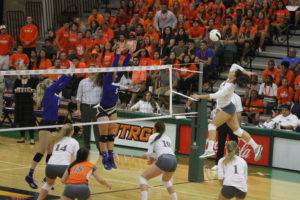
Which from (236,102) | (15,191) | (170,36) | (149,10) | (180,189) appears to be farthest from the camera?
(149,10)

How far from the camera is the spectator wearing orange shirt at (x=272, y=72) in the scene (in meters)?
19.2

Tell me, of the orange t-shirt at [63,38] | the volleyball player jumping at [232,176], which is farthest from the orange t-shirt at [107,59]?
the volleyball player jumping at [232,176]

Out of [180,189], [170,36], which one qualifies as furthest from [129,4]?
[180,189]

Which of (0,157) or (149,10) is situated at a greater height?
(149,10)

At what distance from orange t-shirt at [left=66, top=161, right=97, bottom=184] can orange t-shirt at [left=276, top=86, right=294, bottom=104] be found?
9.25 m

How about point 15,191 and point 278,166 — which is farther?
point 278,166

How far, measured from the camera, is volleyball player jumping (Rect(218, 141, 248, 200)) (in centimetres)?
1076

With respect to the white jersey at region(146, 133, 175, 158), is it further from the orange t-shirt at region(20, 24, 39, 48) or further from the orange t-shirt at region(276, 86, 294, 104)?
the orange t-shirt at region(20, 24, 39, 48)

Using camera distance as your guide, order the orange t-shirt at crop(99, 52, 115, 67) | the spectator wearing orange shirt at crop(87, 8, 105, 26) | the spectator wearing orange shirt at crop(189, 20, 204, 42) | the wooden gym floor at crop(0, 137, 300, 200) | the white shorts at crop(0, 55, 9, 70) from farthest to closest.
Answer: the spectator wearing orange shirt at crop(87, 8, 105, 26)
the white shorts at crop(0, 55, 9, 70)
the spectator wearing orange shirt at crop(189, 20, 204, 42)
the orange t-shirt at crop(99, 52, 115, 67)
the wooden gym floor at crop(0, 137, 300, 200)

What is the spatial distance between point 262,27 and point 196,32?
2.10 metres

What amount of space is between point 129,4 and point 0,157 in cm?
992

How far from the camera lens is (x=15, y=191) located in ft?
42.0

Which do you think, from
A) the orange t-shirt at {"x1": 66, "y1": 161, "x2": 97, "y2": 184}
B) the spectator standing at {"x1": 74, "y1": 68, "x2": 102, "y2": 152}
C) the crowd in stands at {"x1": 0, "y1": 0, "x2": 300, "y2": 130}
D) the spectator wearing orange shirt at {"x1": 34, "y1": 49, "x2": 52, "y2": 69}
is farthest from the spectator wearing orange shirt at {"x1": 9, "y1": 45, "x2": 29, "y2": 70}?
the orange t-shirt at {"x1": 66, "y1": 161, "x2": 97, "y2": 184}

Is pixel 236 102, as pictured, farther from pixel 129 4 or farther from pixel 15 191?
pixel 129 4
